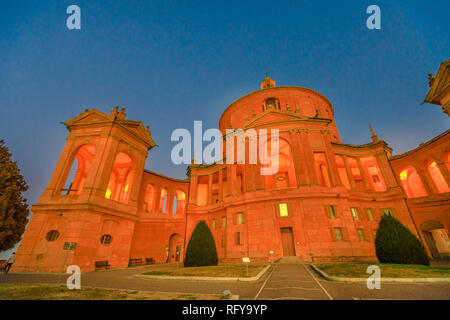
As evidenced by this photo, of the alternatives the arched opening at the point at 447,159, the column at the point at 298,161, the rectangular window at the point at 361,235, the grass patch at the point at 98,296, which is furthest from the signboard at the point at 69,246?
the arched opening at the point at 447,159

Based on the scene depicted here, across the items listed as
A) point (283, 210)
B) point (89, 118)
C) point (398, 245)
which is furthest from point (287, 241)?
point (89, 118)

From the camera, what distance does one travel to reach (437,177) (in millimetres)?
27328

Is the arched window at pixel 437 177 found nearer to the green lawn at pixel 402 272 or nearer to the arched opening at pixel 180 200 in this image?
the green lawn at pixel 402 272

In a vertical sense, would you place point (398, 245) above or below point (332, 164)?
below

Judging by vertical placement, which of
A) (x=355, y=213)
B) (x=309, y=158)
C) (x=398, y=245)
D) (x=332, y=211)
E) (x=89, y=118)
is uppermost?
(x=89, y=118)

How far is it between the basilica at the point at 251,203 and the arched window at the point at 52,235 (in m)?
0.10

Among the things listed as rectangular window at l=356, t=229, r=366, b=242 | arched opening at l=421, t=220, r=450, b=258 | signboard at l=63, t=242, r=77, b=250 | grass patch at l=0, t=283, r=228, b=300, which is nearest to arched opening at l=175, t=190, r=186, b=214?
signboard at l=63, t=242, r=77, b=250

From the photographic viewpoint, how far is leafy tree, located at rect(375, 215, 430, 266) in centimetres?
1311

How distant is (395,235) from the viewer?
45.2 ft

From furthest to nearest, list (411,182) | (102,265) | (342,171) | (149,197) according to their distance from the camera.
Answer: (149,197), (342,171), (411,182), (102,265)

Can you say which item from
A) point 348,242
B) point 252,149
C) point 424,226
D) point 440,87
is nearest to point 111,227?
point 252,149

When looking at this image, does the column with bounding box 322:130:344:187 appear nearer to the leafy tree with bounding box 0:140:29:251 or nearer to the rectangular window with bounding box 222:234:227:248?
the rectangular window with bounding box 222:234:227:248

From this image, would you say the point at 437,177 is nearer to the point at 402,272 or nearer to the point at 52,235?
the point at 402,272

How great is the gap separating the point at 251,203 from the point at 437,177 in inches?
1084
